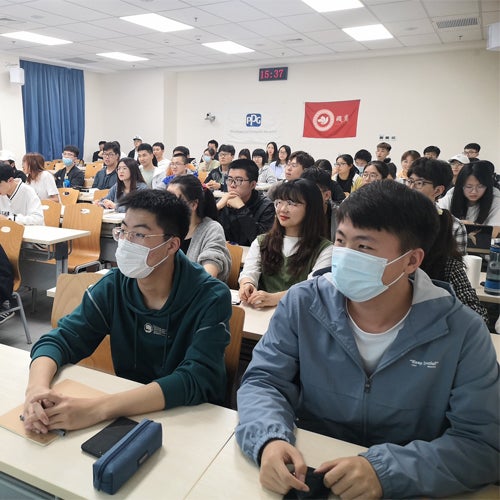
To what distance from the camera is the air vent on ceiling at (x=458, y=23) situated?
20.1 ft

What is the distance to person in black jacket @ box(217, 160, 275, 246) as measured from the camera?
3.63 m

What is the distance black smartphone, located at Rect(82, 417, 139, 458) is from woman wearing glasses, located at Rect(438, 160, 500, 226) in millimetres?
3236

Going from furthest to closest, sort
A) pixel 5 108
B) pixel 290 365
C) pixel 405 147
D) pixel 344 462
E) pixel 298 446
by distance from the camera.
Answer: pixel 5 108, pixel 405 147, pixel 290 365, pixel 298 446, pixel 344 462

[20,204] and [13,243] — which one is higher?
[20,204]

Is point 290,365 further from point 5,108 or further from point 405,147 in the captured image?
point 5,108

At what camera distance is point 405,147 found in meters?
8.82

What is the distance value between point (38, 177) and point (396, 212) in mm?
4857

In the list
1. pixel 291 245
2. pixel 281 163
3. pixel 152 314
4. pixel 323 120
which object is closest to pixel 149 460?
pixel 152 314

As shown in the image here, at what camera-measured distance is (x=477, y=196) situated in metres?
3.54

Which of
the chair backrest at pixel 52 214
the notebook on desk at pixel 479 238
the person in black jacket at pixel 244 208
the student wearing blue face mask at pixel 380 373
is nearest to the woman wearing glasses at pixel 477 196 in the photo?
the notebook on desk at pixel 479 238

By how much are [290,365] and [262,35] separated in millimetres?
7087

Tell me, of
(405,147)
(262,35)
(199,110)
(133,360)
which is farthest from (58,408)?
(199,110)

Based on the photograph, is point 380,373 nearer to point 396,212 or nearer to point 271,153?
point 396,212

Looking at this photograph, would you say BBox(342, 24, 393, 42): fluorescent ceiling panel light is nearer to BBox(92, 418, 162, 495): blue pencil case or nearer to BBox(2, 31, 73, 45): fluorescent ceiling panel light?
BBox(2, 31, 73, 45): fluorescent ceiling panel light
